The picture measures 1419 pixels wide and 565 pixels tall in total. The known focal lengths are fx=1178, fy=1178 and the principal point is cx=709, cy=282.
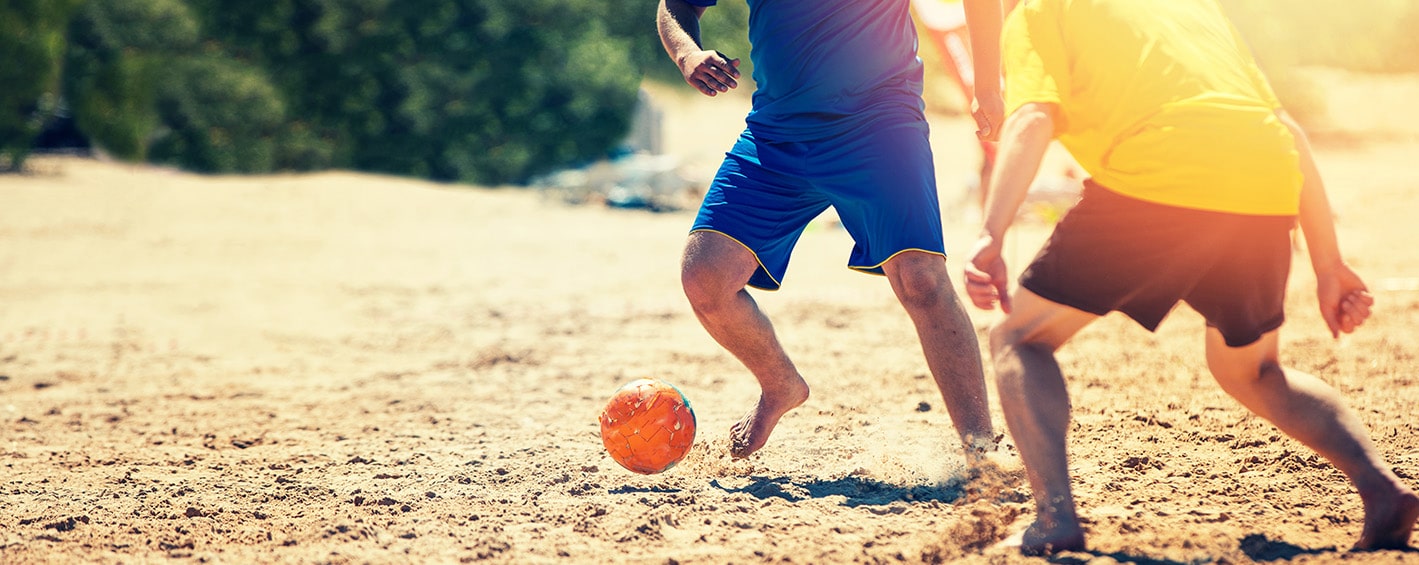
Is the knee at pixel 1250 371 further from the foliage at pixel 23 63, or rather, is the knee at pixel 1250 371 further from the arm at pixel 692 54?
the foliage at pixel 23 63

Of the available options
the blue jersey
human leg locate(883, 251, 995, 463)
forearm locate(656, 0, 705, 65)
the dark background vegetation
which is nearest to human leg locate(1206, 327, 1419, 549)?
human leg locate(883, 251, 995, 463)

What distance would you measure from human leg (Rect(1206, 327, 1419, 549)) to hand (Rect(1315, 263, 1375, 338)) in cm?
14

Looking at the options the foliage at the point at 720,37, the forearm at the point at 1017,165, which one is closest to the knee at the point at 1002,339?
the forearm at the point at 1017,165

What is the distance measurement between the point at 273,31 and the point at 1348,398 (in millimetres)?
13168

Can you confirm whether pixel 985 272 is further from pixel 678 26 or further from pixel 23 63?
pixel 23 63

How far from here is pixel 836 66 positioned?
340 centimetres

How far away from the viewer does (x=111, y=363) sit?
616 centimetres

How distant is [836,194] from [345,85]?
12580 millimetres

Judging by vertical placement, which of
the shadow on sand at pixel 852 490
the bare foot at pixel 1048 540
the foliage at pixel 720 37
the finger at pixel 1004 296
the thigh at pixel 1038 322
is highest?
the foliage at pixel 720 37

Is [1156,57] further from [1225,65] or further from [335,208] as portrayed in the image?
[335,208]

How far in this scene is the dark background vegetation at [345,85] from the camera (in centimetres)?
1378

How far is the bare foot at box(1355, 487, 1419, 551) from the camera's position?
266 cm

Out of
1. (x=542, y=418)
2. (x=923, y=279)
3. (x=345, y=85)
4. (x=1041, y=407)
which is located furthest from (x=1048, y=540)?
(x=345, y=85)

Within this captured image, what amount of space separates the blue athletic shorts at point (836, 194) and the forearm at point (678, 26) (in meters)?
0.32
